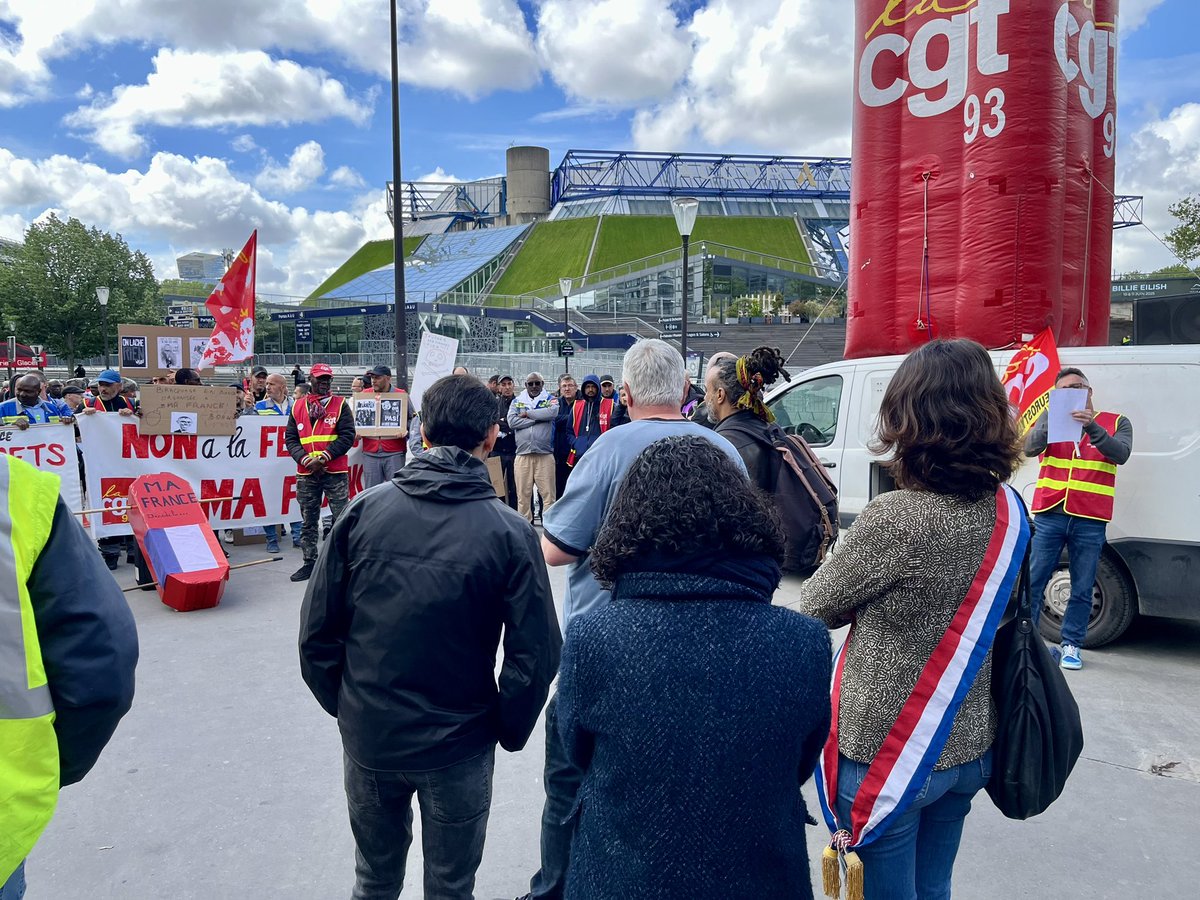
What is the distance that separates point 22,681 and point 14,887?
0.53m

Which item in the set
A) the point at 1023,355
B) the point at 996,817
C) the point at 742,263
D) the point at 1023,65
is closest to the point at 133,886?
the point at 996,817

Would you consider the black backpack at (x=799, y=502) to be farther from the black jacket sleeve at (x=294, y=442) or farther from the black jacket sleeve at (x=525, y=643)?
the black jacket sleeve at (x=294, y=442)

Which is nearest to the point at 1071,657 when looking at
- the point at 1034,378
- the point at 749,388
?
the point at 1034,378

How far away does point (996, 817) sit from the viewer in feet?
11.7

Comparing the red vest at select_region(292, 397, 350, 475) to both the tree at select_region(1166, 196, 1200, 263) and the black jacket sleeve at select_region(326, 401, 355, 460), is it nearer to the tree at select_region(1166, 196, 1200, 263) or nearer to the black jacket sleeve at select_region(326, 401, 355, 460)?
the black jacket sleeve at select_region(326, 401, 355, 460)

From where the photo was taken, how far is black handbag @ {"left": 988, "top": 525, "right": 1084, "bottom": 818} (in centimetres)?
197

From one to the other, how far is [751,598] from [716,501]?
7.3 inches

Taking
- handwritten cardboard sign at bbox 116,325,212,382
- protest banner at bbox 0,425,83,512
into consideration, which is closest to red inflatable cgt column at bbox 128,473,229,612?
protest banner at bbox 0,425,83,512

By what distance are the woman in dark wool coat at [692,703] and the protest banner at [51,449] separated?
300 inches

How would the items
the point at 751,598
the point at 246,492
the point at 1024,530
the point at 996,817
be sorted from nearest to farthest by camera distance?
1. the point at 751,598
2. the point at 1024,530
3. the point at 996,817
4. the point at 246,492

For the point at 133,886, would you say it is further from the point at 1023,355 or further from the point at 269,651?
the point at 1023,355

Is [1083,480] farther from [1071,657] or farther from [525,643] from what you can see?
[525,643]

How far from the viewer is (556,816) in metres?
2.61

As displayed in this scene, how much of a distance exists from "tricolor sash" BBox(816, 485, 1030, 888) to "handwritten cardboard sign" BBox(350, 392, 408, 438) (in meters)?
7.77
